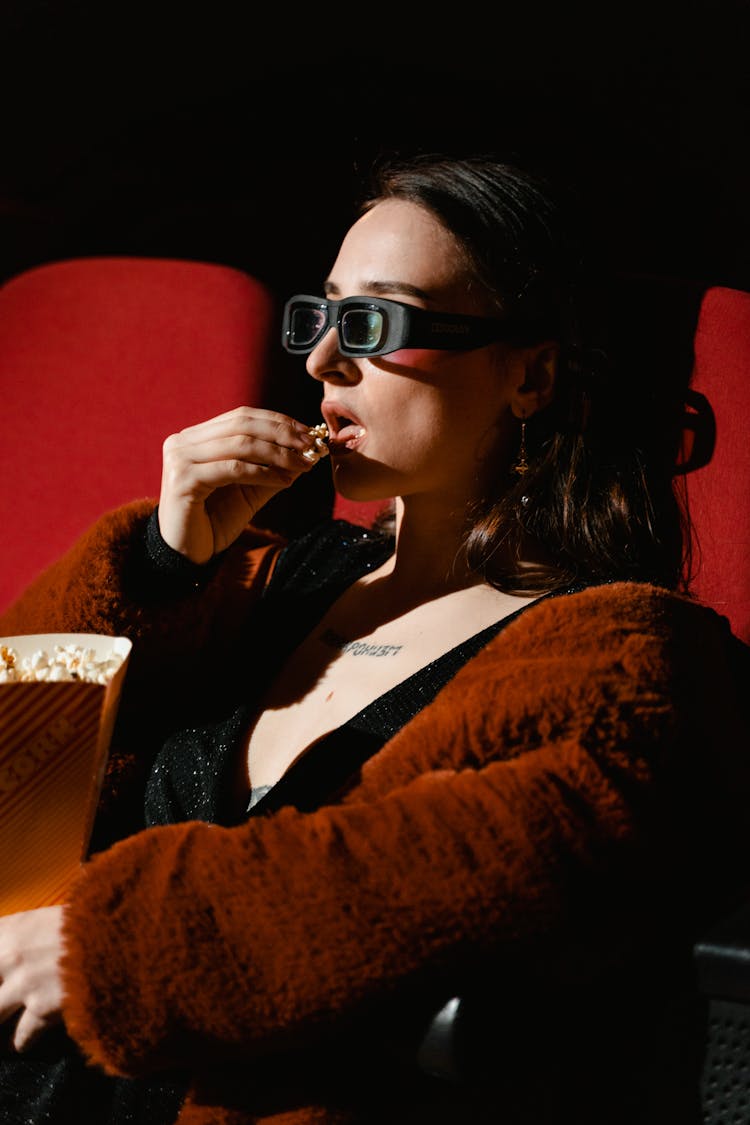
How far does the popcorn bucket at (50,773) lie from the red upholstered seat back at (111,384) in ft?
2.49

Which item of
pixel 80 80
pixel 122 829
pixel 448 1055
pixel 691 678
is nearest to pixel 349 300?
pixel 691 678

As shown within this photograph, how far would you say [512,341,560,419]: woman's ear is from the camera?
118 centimetres

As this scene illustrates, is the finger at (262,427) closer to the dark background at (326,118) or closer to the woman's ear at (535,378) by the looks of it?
the woman's ear at (535,378)

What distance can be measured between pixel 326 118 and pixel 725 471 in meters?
0.90

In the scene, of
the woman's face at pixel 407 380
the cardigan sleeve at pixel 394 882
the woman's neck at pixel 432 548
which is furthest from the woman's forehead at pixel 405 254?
the cardigan sleeve at pixel 394 882

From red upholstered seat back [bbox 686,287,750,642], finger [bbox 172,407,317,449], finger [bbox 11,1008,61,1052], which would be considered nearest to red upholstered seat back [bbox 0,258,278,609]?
finger [bbox 172,407,317,449]

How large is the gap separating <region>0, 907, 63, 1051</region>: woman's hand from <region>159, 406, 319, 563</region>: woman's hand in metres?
0.47

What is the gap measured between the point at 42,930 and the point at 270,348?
0.98m

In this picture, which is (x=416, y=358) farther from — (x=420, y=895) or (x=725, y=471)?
(x=420, y=895)

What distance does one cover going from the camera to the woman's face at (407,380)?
3.65ft

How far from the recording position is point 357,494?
3.78ft

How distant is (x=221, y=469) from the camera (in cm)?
115

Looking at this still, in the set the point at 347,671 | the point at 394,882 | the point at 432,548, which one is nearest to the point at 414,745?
the point at 394,882

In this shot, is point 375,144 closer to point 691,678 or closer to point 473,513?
point 473,513
